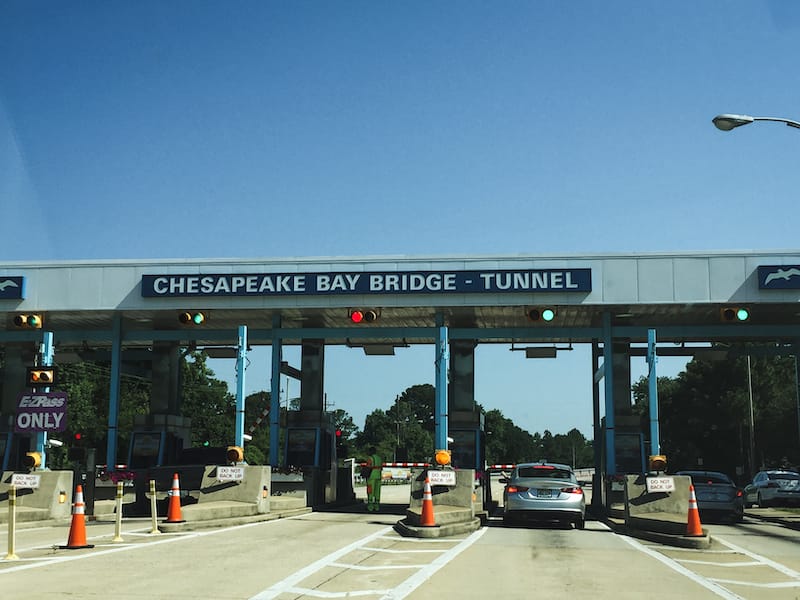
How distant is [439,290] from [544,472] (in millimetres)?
7163

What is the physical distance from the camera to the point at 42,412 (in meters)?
21.0

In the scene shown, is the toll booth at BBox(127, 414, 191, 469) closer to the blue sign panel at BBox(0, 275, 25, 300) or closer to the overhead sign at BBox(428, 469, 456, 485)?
the blue sign panel at BBox(0, 275, 25, 300)

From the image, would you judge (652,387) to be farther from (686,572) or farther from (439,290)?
(686,572)

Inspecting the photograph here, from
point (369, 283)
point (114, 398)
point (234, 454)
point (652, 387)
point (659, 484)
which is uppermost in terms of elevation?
point (369, 283)

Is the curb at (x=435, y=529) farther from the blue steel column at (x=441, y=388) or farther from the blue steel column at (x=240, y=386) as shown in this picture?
the blue steel column at (x=240, y=386)

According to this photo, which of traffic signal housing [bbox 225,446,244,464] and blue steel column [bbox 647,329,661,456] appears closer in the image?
traffic signal housing [bbox 225,446,244,464]

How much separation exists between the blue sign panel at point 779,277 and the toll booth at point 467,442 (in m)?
9.45

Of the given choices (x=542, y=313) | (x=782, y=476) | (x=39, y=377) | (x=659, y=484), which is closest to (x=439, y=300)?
(x=542, y=313)

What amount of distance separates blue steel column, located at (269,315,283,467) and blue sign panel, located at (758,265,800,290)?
45.0 ft

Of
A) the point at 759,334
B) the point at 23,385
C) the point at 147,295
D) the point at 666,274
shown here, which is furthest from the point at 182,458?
the point at 759,334

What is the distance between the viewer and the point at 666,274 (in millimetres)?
25656

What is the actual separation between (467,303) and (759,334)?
8.65 meters

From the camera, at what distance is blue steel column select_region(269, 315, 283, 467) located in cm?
2778

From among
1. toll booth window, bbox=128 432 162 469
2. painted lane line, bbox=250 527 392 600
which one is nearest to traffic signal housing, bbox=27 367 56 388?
toll booth window, bbox=128 432 162 469
